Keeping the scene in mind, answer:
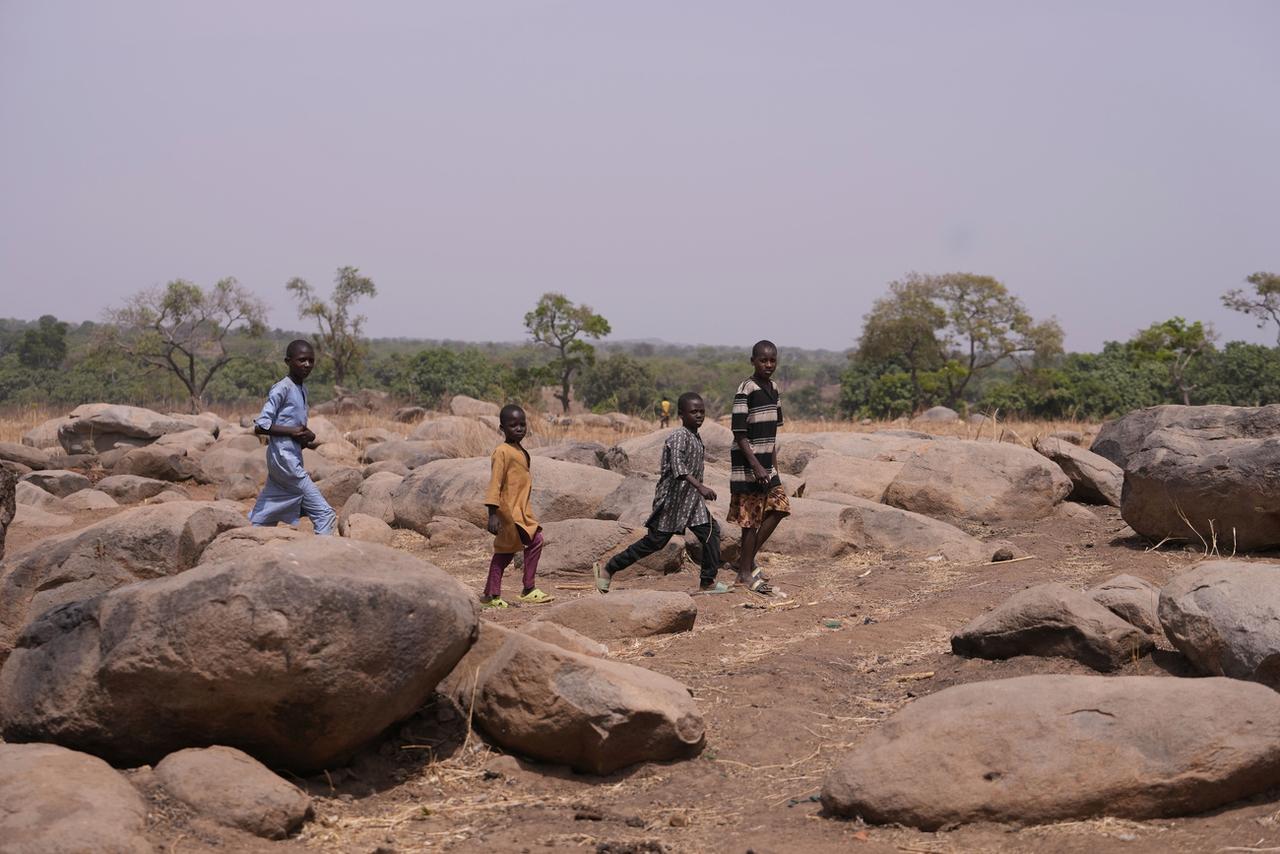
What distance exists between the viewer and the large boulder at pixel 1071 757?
12.5 ft

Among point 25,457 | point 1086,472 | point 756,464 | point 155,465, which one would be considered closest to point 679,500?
point 756,464

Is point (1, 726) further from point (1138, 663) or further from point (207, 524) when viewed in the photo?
point (1138, 663)

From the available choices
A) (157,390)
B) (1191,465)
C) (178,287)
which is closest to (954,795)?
(1191,465)

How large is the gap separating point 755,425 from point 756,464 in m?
0.28

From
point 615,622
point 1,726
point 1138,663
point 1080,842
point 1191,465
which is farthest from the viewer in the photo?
point 1191,465

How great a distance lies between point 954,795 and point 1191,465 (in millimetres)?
5642

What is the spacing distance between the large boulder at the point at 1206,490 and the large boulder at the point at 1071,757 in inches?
183

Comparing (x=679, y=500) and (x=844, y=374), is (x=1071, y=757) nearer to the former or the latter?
→ (x=679, y=500)

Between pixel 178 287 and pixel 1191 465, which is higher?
pixel 178 287

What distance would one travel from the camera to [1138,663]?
18.2ft

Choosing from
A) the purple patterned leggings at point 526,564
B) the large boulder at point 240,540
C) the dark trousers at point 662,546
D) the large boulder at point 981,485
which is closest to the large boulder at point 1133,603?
the dark trousers at point 662,546

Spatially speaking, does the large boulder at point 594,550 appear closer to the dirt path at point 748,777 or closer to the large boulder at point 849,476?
the dirt path at point 748,777

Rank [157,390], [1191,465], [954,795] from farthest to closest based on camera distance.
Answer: [157,390], [1191,465], [954,795]

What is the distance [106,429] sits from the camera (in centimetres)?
1828
